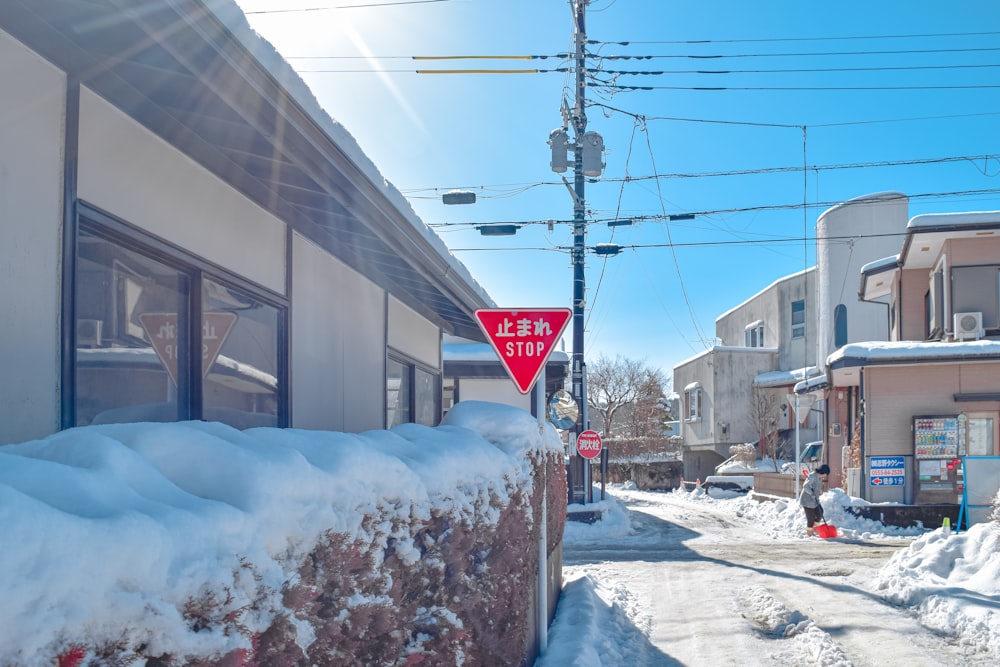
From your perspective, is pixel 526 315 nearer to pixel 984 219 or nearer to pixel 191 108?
pixel 191 108

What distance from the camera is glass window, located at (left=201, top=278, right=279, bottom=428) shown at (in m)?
5.30

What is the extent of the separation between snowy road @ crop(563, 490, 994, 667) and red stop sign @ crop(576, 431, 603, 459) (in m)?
2.27

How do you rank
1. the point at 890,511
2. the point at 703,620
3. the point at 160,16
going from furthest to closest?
the point at 890,511 < the point at 703,620 < the point at 160,16

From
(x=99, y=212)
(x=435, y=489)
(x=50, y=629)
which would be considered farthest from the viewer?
(x=99, y=212)

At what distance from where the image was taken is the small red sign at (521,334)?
6.80 meters

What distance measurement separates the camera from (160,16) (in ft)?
10.7

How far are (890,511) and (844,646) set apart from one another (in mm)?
11789

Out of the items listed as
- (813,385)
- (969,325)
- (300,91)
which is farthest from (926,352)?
(300,91)

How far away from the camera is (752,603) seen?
9.52 metres

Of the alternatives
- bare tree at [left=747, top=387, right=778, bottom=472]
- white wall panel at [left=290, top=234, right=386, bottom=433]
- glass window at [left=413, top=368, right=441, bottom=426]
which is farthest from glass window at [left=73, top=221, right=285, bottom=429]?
bare tree at [left=747, top=387, right=778, bottom=472]

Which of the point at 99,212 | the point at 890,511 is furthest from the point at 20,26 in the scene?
the point at 890,511

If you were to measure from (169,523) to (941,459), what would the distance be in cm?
2005

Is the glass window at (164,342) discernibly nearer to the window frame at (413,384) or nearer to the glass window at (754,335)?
the window frame at (413,384)

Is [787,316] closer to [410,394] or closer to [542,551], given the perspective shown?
[410,394]
